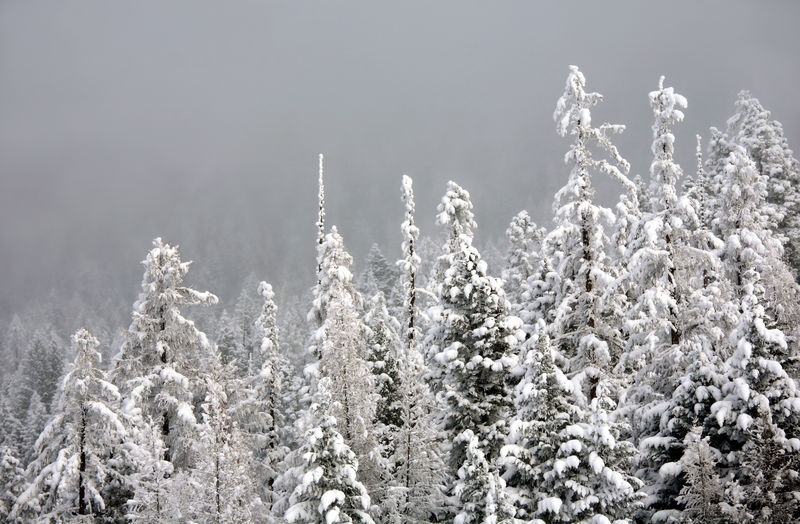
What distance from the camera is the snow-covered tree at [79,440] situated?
763 inches

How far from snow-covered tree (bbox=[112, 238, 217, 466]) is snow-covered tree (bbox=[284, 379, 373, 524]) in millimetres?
8486

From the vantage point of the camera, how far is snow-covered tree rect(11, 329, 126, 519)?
63.6 feet

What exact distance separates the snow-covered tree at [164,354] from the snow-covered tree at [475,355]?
9.33 metres

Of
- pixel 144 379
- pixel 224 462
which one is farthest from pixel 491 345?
pixel 144 379

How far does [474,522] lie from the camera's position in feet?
48.8

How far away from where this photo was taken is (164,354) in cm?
2252

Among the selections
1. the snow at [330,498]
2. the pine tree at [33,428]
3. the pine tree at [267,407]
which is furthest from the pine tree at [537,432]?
the pine tree at [33,428]

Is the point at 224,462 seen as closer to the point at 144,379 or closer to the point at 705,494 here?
the point at 144,379

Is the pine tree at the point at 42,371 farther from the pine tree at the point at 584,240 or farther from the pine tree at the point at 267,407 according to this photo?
the pine tree at the point at 584,240

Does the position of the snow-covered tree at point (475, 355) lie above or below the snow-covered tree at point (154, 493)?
above

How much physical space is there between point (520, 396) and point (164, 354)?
578 inches

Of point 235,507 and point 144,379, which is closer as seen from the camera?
point 235,507

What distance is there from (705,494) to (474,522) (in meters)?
5.72

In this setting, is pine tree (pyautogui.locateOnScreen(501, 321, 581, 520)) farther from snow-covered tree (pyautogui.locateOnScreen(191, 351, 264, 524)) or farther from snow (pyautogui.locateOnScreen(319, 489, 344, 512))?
snow-covered tree (pyautogui.locateOnScreen(191, 351, 264, 524))
